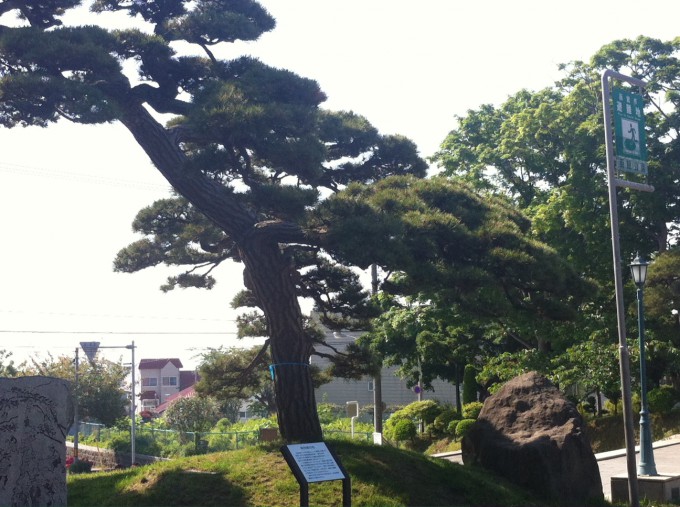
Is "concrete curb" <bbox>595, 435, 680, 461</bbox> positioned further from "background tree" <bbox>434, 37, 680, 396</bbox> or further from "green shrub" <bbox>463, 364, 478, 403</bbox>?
"green shrub" <bbox>463, 364, 478, 403</bbox>

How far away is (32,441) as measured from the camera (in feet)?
39.4

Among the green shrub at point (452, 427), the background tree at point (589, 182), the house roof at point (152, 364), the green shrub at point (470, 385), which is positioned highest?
the background tree at point (589, 182)

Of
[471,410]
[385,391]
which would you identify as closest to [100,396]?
[385,391]

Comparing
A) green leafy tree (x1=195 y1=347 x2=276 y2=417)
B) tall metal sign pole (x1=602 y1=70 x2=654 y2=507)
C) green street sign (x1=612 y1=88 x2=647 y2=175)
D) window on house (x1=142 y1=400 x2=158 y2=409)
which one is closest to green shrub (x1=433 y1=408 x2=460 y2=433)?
green leafy tree (x1=195 y1=347 x2=276 y2=417)

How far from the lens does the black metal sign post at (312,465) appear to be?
425 inches

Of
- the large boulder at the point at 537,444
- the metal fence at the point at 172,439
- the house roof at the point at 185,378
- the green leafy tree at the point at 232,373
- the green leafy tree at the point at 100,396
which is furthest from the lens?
the house roof at the point at 185,378

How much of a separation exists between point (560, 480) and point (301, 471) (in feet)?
17.2

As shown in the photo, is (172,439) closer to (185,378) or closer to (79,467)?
(79,467)

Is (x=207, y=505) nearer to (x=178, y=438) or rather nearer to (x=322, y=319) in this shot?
(x=322, y=319)

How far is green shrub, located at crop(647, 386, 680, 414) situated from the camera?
29.5 metres

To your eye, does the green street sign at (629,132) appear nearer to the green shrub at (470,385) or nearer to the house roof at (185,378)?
the green shrub at (470,385)

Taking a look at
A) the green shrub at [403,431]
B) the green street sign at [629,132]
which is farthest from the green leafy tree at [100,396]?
the green street sign at [629,132]

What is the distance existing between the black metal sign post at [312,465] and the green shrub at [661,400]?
815 inches

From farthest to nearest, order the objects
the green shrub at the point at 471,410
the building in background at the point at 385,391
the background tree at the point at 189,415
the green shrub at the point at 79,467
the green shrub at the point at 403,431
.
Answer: the building in background at the point at 385,391
the background tree at the point at 189,415
the green shrub at the point at 79,467
the green shrub at the point at 403,431
the green shrub at the point at 471,410
